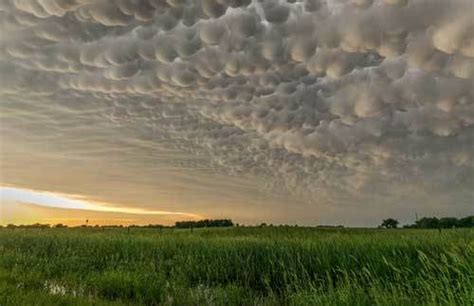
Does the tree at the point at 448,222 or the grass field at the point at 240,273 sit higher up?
the tree at the point at 448,222

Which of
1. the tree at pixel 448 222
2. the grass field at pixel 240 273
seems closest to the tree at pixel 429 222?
the tree at pixel 448 222

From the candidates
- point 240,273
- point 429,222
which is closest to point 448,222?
point 429,222

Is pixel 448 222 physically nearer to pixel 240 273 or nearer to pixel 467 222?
pixel 467 222

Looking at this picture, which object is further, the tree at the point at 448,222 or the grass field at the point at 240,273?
the tree at the point at 448,222

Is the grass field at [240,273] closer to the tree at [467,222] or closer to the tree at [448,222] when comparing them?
the tree at [448,222]

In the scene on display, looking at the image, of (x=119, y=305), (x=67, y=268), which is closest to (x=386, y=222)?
(x=67, y=268)

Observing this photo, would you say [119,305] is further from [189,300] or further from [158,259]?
[158,259]

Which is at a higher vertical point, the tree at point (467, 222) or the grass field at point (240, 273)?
the tree at point (467, 222)

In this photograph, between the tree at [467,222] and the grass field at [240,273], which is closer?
the grass field at [240,273]

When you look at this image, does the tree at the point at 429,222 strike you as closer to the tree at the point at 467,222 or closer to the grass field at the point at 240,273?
the tree at the point at 467,222

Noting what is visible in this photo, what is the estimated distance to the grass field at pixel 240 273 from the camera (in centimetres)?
1344

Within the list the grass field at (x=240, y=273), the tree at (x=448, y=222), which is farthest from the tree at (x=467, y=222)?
the grass field at (x=240, y=273)

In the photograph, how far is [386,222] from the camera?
90875 mm

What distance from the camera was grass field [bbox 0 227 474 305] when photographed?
529 inches
